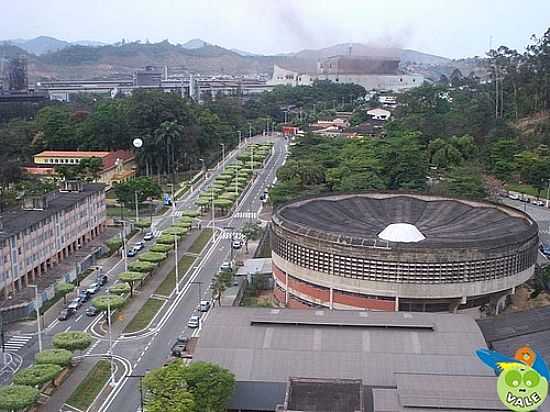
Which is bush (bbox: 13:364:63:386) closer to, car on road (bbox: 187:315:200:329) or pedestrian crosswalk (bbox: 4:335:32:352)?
pedestrian crosswalk (bbox: 4:335:32:352)

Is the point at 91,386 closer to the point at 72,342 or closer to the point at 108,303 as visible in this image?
the point at 72,342

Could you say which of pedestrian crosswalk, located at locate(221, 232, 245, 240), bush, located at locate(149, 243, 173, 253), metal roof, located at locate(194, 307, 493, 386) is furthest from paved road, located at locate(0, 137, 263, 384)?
pedestrian crosswalk, located at locate(221, 232, 245, 240)

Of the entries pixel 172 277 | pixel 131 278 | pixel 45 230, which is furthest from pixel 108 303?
pixel 45 230

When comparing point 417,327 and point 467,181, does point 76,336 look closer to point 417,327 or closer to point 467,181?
point 417,327

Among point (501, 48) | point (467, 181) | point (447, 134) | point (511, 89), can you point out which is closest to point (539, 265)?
point (467, 181)

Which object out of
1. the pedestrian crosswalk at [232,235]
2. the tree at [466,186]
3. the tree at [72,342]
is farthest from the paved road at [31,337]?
the tree at [466,186]

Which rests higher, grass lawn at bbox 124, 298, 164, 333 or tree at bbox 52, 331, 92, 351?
tree at bbox 52, 331, 92, 351
